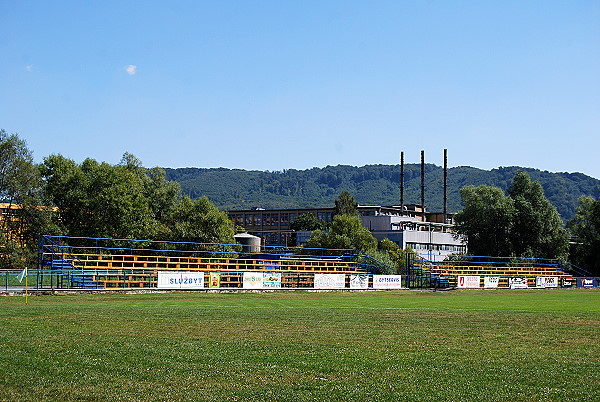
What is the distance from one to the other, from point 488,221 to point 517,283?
92.3ft

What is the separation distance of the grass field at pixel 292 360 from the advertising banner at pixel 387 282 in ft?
137

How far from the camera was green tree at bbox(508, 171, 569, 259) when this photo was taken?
100 m

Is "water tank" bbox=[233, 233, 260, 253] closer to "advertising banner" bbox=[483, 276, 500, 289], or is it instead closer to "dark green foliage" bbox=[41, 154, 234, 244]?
A: "dark green foliage" bbox=[41, 154, 234, 244]

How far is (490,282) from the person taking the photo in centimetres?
7394

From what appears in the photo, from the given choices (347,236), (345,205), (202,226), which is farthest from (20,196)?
(345,205)

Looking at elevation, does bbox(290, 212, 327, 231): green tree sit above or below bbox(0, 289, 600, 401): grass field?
above

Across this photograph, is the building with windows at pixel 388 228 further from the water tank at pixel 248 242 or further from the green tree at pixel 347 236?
the water tank at pixel 248 242

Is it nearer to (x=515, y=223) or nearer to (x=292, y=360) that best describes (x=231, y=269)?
(x=292, y=360)

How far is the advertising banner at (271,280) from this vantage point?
57094 mm

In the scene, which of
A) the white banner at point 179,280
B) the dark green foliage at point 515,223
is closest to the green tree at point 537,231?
the dark green foliage at point 515,223

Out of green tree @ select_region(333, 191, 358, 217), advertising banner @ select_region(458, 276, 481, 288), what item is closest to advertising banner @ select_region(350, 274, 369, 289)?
advertising banner @ select_region(458, 276, 481, 288)

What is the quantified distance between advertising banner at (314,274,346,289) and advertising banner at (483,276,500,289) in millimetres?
18956

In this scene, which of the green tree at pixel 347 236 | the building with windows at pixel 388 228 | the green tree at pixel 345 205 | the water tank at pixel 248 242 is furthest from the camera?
the green tree at pixel 345 205

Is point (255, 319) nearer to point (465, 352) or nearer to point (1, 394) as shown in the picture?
point (465, 352)
